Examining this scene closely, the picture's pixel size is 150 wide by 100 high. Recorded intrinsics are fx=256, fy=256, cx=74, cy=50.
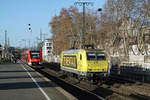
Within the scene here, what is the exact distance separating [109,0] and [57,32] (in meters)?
23.8

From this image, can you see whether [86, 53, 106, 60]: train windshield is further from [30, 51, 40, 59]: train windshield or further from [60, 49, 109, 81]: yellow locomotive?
[30, 51, 40, 59]: train windshield

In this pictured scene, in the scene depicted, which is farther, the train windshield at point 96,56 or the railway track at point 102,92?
the train windshield at point 96,56

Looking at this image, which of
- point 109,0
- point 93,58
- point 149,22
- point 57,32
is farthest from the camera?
point 57,32

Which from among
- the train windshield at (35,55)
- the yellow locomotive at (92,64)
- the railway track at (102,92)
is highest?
the train windshield at (35,55)

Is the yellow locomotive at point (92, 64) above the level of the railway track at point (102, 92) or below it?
above

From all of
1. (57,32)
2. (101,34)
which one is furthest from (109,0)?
(57,32)

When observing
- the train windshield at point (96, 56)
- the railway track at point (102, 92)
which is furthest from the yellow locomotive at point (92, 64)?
the railway track at point (102, 92)

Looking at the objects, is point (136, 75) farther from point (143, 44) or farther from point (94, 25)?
point (94, 25)

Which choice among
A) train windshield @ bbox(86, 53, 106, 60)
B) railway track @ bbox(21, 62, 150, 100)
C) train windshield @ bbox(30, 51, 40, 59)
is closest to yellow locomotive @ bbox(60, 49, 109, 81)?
train windshield @ bbox(86, 53, 106, 60)

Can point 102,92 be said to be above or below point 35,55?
below

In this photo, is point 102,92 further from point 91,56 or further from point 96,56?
point 96,56

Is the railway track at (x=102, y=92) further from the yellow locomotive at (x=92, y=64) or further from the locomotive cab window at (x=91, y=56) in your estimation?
the locomotive cab window at (x=91, y=56)

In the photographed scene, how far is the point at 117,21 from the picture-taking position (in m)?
36.4

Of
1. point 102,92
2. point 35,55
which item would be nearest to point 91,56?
point 102,92
